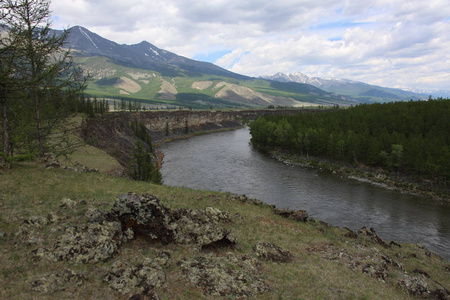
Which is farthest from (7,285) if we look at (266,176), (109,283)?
(266,176)

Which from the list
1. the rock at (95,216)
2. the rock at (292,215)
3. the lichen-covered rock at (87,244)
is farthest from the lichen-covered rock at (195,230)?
the rock at (292,215)

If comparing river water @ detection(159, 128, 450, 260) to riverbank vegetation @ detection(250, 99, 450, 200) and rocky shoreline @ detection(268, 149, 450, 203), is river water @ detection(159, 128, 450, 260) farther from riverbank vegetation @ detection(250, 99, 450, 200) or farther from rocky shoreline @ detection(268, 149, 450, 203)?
riverbank vegetation @ detection(250, 99, 450, 200)

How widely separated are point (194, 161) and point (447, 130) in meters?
79.6

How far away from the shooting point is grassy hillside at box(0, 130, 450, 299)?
1271 cm

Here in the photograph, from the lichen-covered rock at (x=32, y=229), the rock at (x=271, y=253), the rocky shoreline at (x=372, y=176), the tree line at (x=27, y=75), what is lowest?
the rocky shoreline at (x=372, y=176)

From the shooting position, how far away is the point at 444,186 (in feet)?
213

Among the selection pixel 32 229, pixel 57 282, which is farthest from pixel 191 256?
pixel 32 229

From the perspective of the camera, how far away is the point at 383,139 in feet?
277

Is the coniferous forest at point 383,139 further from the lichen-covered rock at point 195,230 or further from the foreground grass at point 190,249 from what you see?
the lichen-covered rock at point 195,230

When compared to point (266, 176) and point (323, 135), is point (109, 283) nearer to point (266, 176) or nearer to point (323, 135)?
point (266, 176)

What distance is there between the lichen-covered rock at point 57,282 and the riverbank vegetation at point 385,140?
75365 millimetres

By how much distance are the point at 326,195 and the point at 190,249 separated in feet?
155

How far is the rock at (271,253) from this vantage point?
62.4ft

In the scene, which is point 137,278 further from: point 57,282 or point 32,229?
point 32,229
